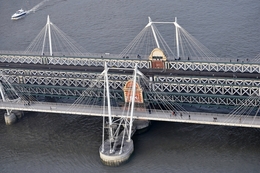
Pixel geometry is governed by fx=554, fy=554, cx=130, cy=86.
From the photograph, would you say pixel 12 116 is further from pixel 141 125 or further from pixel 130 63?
pixel 141 125

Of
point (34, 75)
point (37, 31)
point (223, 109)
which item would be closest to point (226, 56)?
point (223, 109)

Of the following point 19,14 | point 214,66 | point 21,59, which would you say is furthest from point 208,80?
point 19,14

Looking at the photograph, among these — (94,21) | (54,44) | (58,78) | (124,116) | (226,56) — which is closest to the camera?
(124,116)

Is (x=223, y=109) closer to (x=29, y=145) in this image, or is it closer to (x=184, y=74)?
(x=184, y=74)

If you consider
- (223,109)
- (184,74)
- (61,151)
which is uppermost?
(184,74)

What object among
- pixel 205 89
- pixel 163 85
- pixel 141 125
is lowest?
pixel 141 125

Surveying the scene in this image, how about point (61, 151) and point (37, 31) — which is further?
point (37, 31)

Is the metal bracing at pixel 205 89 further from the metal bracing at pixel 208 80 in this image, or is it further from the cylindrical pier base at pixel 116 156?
the cylindrical pier base at pixel 116 156
